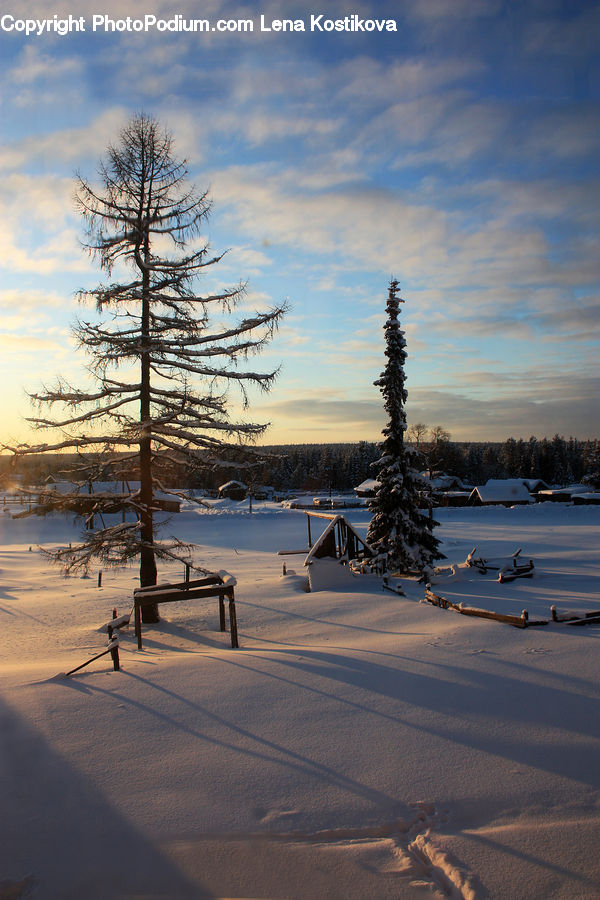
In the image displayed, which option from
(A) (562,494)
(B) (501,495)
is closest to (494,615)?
(B) (501,495)

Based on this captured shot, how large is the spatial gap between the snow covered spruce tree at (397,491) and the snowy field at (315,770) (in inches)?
466

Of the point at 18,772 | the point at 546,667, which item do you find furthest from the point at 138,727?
the point at 546,667

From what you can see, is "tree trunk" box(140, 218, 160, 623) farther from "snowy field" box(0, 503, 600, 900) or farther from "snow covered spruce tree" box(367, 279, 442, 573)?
"snow covered spruce tree" box(367, 279, 442, 573)

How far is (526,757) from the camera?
5.45m

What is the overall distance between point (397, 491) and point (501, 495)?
50.7 m

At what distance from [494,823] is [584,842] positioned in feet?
2.29

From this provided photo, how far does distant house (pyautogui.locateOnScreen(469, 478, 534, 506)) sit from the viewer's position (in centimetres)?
6775

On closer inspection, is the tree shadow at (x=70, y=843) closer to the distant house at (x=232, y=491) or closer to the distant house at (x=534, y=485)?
the distant house at (x=232, y=491)

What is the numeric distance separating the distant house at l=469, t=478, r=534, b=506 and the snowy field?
61.1 metres

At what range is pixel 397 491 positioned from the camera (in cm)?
2314

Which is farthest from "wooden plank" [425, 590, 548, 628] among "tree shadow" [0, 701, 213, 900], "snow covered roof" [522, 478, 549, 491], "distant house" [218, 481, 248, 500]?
"snow covered roof" [522, 478, 549, 491]

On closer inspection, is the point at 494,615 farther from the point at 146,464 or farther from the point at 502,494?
the point at 502,494

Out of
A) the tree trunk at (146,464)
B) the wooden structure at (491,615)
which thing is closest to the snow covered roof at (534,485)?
the wooden structure at (491,615)

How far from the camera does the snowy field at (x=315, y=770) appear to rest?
4055 mm
